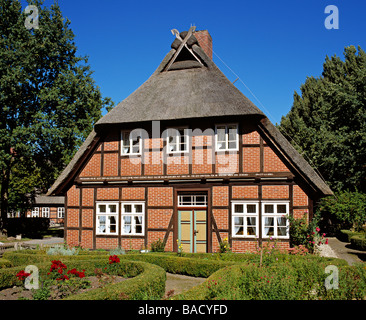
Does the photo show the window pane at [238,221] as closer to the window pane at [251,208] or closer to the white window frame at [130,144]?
the window pane at [251,208]

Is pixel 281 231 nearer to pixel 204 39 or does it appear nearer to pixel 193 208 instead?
pixel 193 208

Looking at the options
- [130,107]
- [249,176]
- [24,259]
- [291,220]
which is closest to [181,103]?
[130,107]

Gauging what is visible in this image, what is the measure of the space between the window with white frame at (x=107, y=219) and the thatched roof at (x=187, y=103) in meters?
2.24

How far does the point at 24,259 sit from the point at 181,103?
29.6ft

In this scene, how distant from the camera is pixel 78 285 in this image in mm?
9227

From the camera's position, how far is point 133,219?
1730 cm

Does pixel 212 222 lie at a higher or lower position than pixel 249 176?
lower

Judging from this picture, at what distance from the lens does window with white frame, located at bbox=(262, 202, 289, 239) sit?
15.6 m

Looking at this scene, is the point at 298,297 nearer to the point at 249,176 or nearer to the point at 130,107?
the point at 249,176

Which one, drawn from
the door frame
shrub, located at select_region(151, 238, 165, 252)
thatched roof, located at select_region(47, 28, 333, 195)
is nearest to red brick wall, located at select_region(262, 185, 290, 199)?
thatched roof, located at select_region(47, 28, 333, 195)

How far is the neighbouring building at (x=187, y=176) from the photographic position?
15.8 metres

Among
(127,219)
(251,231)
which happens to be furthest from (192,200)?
(127,219)

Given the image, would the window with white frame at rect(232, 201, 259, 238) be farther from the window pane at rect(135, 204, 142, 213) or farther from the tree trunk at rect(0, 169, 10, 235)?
the tree trunk at rect(0, 169, 10, 235)

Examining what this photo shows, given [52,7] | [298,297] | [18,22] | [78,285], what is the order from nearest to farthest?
[298,297] < [78,285] < [18,22] < [52,7]
